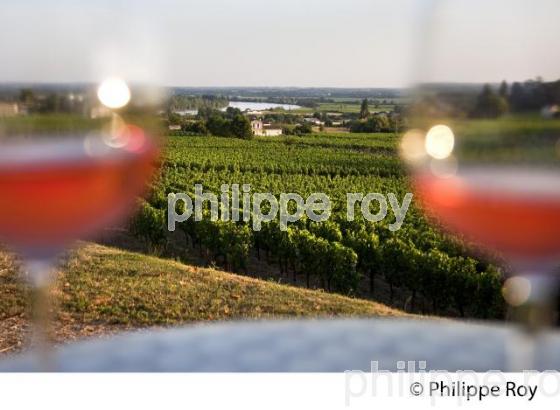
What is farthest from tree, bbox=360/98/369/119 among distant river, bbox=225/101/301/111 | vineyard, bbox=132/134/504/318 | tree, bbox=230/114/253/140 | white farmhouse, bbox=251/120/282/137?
vineyard, bbox=132/134/504/318

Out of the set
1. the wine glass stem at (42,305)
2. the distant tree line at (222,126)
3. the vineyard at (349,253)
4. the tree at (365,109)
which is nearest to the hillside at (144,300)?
the vineyard at (349,253)

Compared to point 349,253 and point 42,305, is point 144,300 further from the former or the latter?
point 42,305

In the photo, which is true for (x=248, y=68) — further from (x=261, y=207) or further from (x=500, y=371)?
(x=500, y=371)

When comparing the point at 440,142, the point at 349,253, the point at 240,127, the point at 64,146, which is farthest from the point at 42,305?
the point at 240,127

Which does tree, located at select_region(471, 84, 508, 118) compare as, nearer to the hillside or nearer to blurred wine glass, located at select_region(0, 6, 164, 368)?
blurred wine glass, located at select_region(0, 6, 164, 368)

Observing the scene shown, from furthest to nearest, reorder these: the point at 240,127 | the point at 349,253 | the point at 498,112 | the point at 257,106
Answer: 1. the point at 240,127
2. the point at 257,106
3. the point at 349,253
4. the point at 498,112

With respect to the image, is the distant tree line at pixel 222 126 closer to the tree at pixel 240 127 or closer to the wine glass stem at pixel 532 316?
the tree at pixel 240 127
